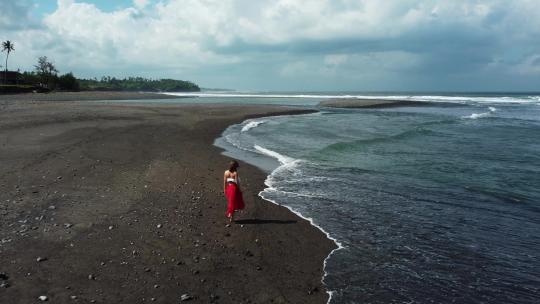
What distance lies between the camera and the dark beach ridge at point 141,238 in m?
7.37

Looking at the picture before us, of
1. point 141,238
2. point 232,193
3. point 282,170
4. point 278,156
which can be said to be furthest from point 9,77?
point 141,238

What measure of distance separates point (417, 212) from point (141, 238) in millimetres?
8233

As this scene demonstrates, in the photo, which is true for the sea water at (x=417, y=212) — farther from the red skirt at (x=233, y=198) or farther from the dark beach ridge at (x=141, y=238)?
the red skirt at (x=233, y=198)

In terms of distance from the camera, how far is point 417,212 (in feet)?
42.4

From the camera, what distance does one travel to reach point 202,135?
29406 mm

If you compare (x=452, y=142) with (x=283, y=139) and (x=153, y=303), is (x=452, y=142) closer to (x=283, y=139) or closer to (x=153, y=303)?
(x=283, y=139)

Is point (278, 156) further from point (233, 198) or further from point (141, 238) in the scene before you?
point (141, 238)

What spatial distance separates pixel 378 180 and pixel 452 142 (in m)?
15.3

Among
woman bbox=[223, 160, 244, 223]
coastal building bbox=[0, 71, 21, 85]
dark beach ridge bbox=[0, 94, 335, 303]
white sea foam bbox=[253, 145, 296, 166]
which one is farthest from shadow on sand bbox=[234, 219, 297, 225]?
coastal building bbox=[0, 71, 21, 85]

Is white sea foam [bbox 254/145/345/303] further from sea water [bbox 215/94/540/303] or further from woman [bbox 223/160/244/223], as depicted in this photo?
woman [bbox 223/160/244/223]

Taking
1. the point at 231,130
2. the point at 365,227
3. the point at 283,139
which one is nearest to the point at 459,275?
the point at 365,227

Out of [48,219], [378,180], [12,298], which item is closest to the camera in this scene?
[12,298]

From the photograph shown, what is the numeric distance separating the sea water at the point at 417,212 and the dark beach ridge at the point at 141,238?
887 mm

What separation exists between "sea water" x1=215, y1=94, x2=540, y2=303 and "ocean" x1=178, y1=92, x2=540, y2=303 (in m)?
0.03
